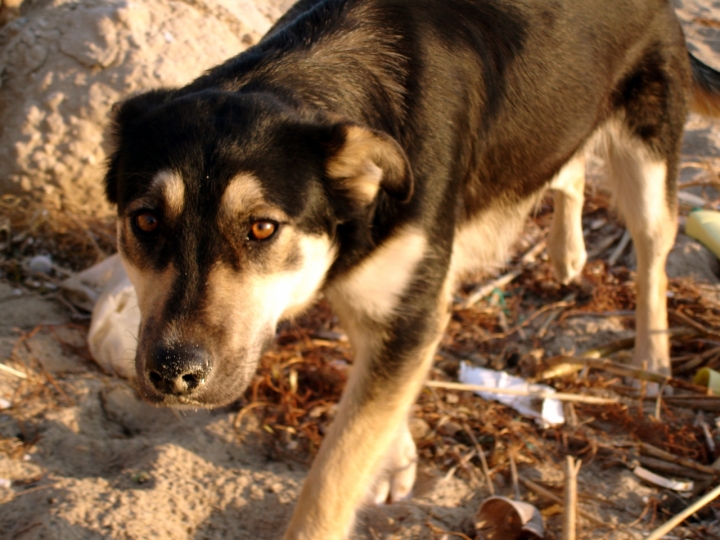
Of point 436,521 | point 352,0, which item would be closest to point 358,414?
point 436,521

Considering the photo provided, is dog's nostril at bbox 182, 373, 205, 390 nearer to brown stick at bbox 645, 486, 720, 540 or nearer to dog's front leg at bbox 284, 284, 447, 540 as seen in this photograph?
dog's front leg at bbox 284, 284, 447, 540

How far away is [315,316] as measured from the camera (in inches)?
165

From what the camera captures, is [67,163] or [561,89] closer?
[561,89]

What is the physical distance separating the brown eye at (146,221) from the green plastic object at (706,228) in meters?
3.56

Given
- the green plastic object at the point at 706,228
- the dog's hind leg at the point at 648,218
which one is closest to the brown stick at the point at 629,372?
the dog's hind leg at the point at 648,218

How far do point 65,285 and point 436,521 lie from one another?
2.34 m

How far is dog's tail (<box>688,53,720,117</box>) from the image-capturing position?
13.3ft

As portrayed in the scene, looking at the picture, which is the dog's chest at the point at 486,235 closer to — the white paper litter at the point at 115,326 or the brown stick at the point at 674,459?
the brown stick at the point at 674,459

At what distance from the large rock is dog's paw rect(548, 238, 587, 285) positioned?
8.00ft

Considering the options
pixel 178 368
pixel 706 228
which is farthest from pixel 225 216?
pixel 706 228

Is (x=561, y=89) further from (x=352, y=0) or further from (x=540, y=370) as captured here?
(x=540, y=370)

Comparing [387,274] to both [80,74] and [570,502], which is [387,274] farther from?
[80,74]

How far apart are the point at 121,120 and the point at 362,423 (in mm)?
1305

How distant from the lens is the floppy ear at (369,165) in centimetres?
225
